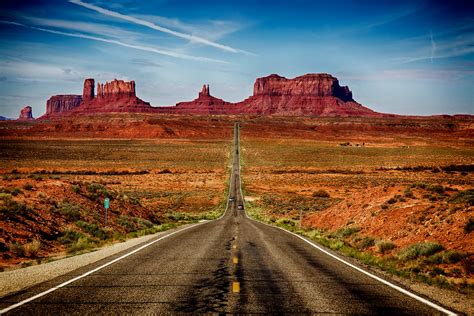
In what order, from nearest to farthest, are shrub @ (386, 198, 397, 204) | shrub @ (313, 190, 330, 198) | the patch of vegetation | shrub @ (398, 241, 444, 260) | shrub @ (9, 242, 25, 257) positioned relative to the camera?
1. shrub @ (398, 241, 444, 260)
2. shrub @ (9, 242, 25, 257)
3. the patch of vegetation
4. shrub @ (386, 198, 397, 204)
5. shrub @ (313, 190, 330, 198)

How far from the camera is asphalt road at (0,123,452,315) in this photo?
6.68 metres

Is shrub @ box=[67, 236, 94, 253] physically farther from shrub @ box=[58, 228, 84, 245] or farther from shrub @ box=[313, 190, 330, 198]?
shrub @ box=[313, 190, 330, 198]

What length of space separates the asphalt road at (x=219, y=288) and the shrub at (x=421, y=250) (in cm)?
241

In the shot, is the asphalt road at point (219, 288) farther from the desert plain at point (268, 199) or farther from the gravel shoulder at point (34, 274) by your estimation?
the desert plain at point (268, 199)

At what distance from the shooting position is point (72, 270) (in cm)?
972

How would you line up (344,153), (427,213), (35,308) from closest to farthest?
(35,308) < (427,213) < (344,153)

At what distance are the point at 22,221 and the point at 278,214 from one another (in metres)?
26.2

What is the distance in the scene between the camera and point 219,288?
26.3ft

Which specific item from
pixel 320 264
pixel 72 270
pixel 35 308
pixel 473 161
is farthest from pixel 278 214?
pixel 473 161

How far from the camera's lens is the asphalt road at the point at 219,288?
668cm

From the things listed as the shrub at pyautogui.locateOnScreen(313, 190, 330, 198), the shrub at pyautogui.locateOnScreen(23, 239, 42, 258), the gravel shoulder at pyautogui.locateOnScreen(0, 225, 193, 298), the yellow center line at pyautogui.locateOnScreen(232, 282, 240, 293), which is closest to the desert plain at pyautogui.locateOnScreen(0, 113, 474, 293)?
the shrub at pyautogui.locateOnScreen(23, 239, 42, 258)

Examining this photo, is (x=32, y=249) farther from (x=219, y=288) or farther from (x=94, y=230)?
(x=219, y=288)

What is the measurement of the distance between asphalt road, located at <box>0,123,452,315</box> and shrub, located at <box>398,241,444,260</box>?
7.92ft

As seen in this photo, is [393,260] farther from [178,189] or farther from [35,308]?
[178,189]
